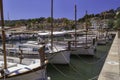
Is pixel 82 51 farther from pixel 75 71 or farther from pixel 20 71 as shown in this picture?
pixel 20 71

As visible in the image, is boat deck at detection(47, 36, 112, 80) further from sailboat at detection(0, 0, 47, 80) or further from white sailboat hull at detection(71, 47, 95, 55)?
sailboat at detection(0, 0, 47, 80)

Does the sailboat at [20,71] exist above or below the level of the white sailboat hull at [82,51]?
above

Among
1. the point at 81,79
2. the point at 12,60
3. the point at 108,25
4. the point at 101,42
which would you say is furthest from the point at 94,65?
the point at 108,25

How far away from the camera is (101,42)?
37.6 m

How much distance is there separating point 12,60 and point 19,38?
4021 centimetres

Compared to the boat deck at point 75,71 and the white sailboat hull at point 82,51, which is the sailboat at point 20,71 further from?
the white sailboat hull at point 82,51

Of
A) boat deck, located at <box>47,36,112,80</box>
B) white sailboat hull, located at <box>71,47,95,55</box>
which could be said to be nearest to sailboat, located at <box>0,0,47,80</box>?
boat deck, located at <box>47,36,112,80</box>

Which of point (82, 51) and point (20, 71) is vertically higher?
point (20, 71)

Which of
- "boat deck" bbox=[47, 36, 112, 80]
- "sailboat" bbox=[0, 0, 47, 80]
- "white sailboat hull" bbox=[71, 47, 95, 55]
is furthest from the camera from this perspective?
"white sailboat hull" bbox=[71, 47, 95, 55]

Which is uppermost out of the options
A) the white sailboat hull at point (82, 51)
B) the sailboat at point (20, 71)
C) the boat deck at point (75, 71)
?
the sailboat at point (20, 71)

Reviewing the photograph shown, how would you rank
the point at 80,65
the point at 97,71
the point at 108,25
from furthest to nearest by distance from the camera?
the point at 108,25 → the point at 80,65 → the point at 97,71

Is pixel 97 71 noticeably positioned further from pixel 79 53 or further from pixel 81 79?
pixel 79 53

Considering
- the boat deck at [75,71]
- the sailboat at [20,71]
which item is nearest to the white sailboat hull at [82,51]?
the boat deck at [75,71]

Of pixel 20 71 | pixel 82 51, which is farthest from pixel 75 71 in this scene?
pixel 20 71
